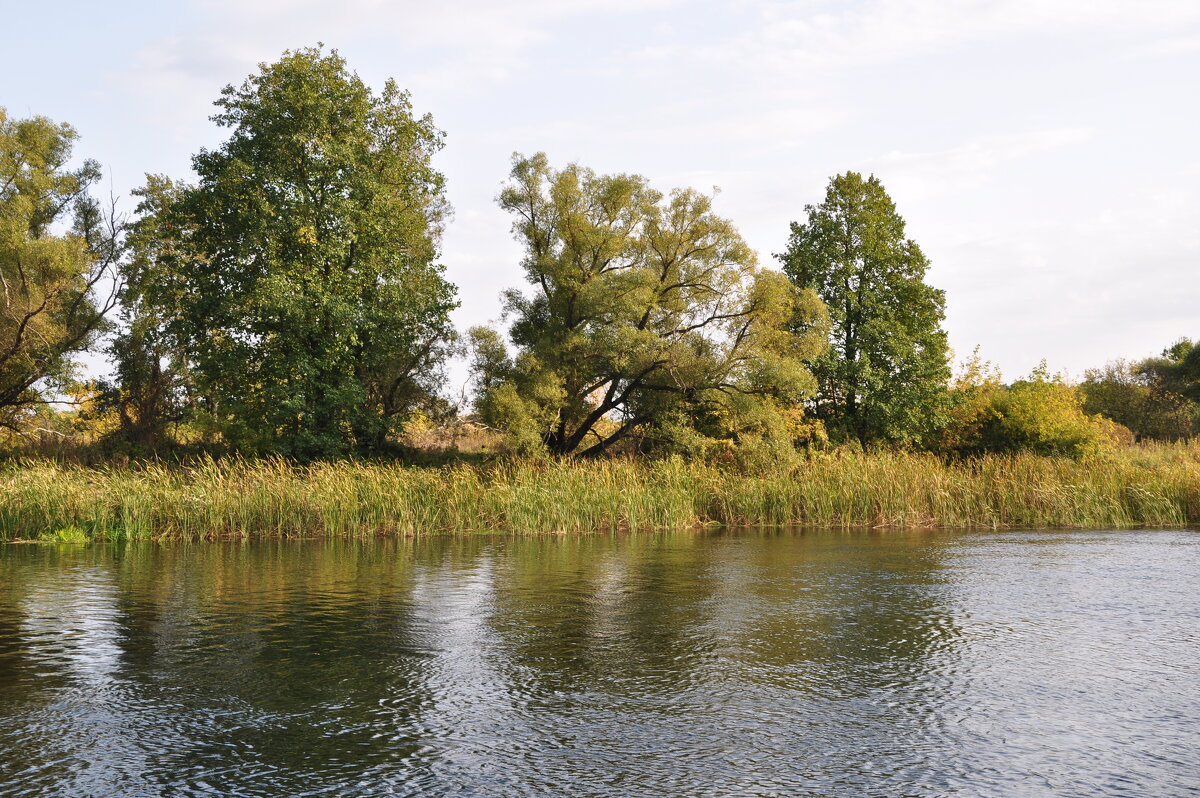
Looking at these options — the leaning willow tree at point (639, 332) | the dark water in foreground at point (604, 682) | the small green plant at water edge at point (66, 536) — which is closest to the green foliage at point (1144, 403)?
the leaning willow tree at point (639, 332)

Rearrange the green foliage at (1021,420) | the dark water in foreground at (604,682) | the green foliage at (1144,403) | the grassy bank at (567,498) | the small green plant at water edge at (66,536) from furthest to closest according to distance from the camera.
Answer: the green foliage at (1144,403) < the green foliage at (1021,420) < the grassy bank at (567,498) < the small green plant at water edge at (66,536) < the dark water in foreground at (604,682)

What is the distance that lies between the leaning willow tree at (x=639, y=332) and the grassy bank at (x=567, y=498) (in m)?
5.53

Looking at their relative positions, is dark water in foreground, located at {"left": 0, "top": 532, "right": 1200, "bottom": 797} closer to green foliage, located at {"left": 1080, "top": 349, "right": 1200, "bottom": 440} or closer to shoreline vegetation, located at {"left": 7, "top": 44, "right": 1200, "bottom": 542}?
shoreline vegetation, located at {"left": 7, "top": 44, "right": 1200, "bottom": 542}

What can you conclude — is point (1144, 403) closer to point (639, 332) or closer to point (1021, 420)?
point (1021, 420)

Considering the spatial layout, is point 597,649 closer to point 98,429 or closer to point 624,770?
point 624,770

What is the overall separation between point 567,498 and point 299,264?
40.9ft

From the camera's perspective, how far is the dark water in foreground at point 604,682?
572 centimetres

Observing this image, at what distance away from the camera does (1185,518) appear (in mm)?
25547

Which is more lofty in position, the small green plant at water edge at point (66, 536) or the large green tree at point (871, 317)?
the large green tree at point (871, 317)

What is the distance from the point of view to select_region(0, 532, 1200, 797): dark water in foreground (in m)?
5.72

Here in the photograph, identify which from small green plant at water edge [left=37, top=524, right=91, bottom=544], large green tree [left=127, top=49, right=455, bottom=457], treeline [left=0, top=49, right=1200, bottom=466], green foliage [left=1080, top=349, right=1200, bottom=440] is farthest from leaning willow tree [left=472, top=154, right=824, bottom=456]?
green foliage [left=1080, top=349, right=1200, bottom=440]

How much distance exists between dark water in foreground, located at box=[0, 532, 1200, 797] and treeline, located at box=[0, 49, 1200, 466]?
1674 cm

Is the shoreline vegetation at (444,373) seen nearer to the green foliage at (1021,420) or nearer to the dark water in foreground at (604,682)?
the green foliage at (1021,420)

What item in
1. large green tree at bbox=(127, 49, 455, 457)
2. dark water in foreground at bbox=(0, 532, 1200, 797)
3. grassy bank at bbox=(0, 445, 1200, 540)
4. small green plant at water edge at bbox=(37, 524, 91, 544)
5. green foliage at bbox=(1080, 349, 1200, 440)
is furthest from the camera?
green foliage at bbox=(1080, 349, 1200, 440)
